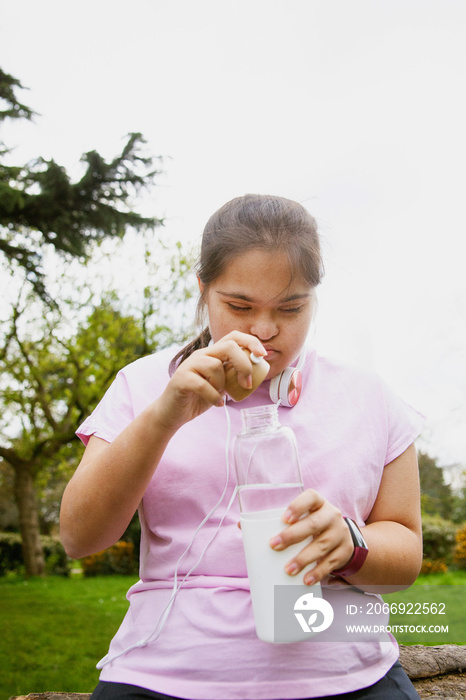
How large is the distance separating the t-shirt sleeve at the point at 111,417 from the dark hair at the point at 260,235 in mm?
194

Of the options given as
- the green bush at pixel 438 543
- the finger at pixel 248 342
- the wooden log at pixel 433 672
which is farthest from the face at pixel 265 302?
the green bush at pixel 438 543

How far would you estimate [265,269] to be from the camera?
66.1 inches

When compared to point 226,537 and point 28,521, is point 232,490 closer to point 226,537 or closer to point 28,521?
point 226,537

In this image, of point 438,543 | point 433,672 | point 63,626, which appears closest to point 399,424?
point 433,672

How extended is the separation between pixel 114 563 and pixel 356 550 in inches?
649

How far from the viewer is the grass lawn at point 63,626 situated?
6984 millimetres

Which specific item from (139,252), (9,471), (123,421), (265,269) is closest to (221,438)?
(123,421)

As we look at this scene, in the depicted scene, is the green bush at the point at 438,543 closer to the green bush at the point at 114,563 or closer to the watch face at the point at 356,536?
the green bush at the point at 114,563

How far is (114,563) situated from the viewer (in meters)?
16.6

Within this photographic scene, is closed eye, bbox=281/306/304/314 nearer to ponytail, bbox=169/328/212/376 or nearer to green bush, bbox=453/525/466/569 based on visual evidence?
ponytail, bbox=169/328/212/376

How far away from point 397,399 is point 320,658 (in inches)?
32.2

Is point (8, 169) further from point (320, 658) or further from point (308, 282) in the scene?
point (320, 658)

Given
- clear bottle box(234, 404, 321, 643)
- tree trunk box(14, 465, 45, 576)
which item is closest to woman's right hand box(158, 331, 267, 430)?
clear bottle box(234, 404, 321, 643)

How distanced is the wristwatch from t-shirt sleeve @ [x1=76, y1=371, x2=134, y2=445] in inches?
27.8
